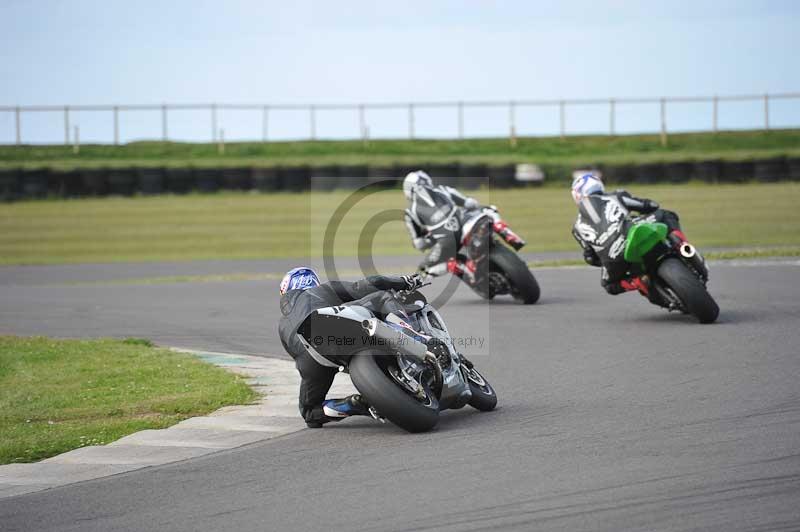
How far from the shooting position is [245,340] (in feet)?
43.5

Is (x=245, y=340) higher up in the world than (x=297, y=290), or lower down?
lower down

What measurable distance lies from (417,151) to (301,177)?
28.9 feet

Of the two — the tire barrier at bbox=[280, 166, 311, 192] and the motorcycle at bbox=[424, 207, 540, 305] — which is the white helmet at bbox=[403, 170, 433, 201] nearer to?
the motorcycle at bbox=[424, 207, 540, 305]

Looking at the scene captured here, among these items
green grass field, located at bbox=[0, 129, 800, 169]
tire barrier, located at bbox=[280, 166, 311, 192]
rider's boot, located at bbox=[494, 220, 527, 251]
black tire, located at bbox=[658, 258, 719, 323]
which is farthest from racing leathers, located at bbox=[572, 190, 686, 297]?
green grass field, located at bbox=[0, 129, 800, 169]

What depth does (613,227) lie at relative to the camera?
510 inches

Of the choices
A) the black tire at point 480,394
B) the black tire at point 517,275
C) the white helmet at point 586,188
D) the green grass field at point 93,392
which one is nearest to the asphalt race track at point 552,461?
the black tire at point 480,394

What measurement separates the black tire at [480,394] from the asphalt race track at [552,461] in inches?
2.9

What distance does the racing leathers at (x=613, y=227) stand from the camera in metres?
12.9

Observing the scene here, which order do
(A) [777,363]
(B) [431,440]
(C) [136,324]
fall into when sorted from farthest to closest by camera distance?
(C) [136,324]
(A) [777,363]
(B) [431,440]

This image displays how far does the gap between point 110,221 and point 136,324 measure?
1767 cm

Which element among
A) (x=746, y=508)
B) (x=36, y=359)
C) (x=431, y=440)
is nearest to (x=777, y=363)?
(x=431, y=440)

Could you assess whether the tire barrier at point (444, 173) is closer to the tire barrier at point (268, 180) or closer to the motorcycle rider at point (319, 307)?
the tire barrier at point (268, 180)

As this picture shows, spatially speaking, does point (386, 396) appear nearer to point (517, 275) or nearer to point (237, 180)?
point (517, 275)

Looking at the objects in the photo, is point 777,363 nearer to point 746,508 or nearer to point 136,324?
point 746,508
